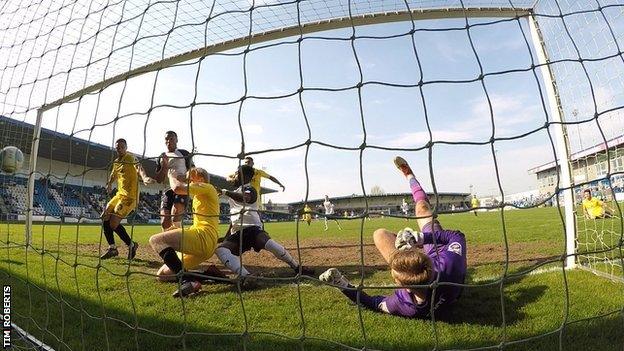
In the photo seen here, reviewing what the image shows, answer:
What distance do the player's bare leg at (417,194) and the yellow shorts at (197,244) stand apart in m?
1.87

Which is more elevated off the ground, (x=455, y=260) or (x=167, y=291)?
(x=455, y=260)

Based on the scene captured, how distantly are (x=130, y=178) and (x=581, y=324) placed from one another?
525 centimetres

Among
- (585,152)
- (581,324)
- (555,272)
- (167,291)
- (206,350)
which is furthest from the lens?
(585,152)

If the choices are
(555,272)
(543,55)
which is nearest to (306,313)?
(555,272)

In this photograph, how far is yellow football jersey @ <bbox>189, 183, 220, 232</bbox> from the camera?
162 inches

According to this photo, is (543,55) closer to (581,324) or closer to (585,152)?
(585,152)

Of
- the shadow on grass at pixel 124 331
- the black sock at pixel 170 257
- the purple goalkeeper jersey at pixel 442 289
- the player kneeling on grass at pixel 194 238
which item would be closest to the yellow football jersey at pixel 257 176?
the player kneeling on grass at pixel 194 238

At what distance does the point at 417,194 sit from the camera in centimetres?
421

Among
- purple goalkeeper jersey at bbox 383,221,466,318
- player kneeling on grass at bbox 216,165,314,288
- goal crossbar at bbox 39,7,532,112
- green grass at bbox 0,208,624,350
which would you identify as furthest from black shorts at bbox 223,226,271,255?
goal crossbar at bbox 39,7,532,112

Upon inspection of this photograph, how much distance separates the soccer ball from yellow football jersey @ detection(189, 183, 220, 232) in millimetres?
3750

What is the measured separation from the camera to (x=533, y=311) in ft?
10.9

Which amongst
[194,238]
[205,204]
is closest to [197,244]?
[194,238]

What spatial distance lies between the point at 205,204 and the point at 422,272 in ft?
7.18

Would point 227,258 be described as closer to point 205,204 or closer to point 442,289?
point 205,204
